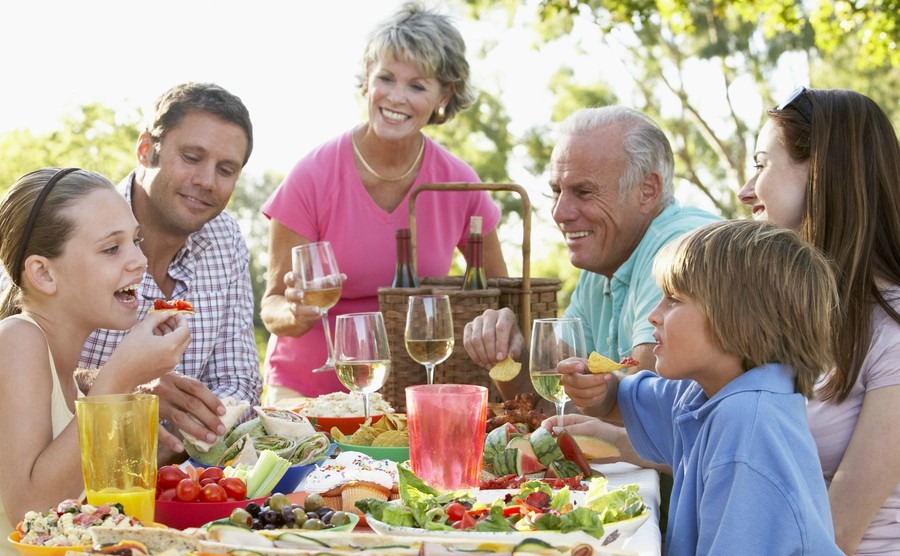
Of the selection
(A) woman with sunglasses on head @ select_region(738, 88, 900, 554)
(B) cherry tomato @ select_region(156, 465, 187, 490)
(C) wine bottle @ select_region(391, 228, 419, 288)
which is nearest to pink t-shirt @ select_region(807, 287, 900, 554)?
(A) woman with sunglasses on head @ select_region(738, 88, 900, 554)

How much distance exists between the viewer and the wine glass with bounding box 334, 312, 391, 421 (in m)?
2.82

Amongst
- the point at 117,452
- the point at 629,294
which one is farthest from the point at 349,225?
the point at 117,452

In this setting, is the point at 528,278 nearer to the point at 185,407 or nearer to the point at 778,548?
the point at 185,407

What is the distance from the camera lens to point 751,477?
2156mm

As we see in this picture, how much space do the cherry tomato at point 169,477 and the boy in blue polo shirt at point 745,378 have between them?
988 millimetres

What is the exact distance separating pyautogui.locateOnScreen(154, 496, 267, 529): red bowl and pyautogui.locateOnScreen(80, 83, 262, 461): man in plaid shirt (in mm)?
1614

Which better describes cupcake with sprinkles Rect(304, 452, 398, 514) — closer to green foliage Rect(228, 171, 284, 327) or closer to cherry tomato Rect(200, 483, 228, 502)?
cherry tomato Rect(200, 483, 228, 502)

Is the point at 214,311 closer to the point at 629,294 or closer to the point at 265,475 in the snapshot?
the point at 629,294

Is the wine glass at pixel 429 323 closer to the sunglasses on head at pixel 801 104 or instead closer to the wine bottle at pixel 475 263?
the wine bottle at pixel 475 263

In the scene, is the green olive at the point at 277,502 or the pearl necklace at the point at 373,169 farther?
the pearl necklace at the point at 373,169

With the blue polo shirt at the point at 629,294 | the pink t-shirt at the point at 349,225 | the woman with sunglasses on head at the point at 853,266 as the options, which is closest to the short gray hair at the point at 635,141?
the blue polo shirt at the point at 629,294

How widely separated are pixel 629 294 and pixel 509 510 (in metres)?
1.80

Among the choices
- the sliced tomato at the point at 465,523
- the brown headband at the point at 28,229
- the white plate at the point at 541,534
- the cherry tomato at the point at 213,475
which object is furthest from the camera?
the brown headband at the point at 28,229

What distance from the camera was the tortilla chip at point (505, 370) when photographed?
3.27 meters
